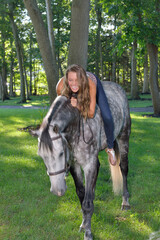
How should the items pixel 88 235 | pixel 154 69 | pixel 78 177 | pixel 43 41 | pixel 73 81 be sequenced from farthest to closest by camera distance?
pixel 154 69 < pixel 43 41 < pixel 78 177 < pixel 88 235 < pixel 73 81

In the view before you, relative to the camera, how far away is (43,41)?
8.41 meters

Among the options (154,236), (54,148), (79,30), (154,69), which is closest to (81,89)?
(54,148)

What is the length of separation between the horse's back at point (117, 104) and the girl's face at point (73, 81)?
123 centimetres

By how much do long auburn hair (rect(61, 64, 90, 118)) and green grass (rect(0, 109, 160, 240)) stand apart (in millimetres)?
1876

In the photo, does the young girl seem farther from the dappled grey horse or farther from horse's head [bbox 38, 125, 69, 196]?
horse's head [bbox 38, 125, 69, 196]

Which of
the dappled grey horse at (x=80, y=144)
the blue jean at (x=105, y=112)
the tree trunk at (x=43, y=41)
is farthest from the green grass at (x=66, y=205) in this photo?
the tree trunk at (x=43, y=41)

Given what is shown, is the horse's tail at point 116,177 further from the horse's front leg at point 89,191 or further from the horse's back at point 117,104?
the horse's front leg at point 89,191

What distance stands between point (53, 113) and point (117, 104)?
192cm

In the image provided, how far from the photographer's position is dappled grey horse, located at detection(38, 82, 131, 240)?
2.67m

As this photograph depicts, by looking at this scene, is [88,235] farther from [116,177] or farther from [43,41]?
[43,41]

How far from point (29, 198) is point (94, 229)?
1635 mm

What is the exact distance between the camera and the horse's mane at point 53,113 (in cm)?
261

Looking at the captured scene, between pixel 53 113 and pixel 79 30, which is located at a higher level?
pixel 79 30

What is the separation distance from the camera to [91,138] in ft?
10.8
